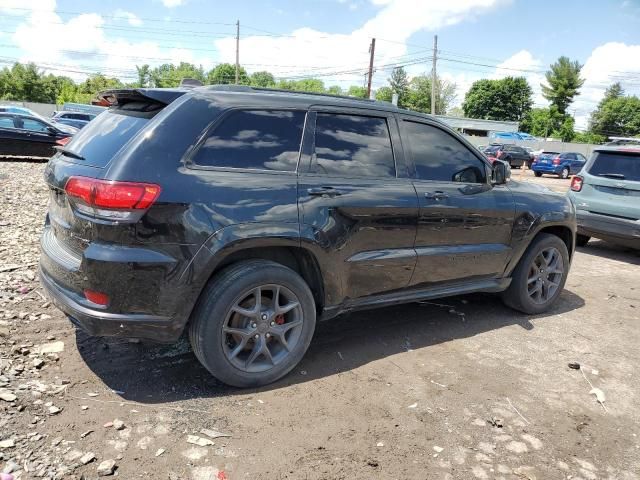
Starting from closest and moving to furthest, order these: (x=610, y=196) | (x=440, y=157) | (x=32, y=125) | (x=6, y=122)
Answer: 1. (x=440, y=157)
2. (x=610, y=196)
3. (x=6, y=122)
4. (x=32, y=125)

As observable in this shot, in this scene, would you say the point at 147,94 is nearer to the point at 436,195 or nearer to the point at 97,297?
the point at 97,297

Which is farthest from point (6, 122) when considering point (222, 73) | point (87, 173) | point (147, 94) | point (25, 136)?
point (222, 73)

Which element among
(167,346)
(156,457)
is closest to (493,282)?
(167,346)

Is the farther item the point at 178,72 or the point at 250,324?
the point at 178,72

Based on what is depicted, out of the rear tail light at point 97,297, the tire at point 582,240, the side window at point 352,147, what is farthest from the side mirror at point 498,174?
the tire at point 582,240

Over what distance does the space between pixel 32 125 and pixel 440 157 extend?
15.1 metres

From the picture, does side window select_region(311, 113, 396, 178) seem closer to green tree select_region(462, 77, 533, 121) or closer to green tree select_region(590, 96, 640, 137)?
green tree select_region(590, 96, 640, 137)

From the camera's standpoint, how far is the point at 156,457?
2.60 m

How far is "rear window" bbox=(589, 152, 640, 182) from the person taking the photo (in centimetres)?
764

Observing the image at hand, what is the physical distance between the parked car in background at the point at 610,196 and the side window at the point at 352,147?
16.5 ft

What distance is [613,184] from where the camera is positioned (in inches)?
305

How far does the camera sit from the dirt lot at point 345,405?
2635 mm

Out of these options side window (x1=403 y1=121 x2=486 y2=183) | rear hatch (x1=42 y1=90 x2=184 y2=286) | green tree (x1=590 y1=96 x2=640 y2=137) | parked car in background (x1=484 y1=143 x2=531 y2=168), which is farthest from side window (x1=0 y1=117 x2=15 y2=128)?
green tree (x1=590 y1=96 x2=640 y2=137)

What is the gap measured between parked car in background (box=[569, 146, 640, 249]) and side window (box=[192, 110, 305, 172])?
584cm
